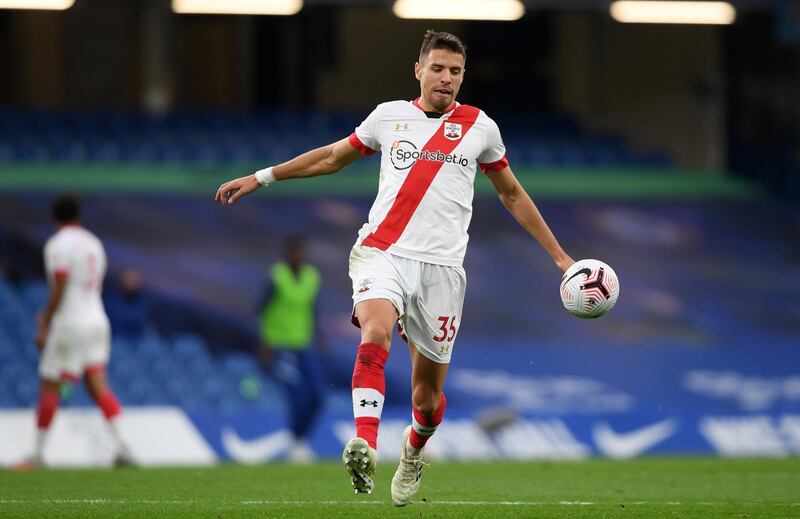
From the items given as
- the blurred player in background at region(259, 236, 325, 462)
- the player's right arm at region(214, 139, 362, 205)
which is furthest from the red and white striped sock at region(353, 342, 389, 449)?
the blurred player in background at region(259, 236, 325, 462)

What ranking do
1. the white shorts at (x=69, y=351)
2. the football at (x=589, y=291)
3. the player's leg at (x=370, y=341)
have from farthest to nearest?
the white shorts at (x=69, y=351)
the football at (x=589, y=291)
the player's leg at (x=370, y=341)

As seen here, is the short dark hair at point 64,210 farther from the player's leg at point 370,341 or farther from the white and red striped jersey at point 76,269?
the player's leg at point 370,341

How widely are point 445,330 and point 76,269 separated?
565cm

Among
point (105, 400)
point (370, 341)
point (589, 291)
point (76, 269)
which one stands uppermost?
point (589, 291)

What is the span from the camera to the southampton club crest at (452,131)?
767 cm

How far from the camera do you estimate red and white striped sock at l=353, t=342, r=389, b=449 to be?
22.7 feet

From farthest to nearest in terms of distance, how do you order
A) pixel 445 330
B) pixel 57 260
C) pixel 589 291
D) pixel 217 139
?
pixel 217 139 < pixel 57 260 < pixel 445 330 < pixel 589 291

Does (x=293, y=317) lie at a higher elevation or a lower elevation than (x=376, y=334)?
lower

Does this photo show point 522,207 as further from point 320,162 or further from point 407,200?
point 320,162

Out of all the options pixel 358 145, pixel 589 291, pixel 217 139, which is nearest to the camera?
pixel 589 291

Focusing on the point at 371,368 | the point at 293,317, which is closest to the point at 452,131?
the point at 371,368

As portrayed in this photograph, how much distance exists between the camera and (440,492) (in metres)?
9.30

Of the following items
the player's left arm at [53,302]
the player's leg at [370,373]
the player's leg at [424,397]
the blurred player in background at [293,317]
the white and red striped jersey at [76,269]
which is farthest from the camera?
the blurred player in background at [293,317]

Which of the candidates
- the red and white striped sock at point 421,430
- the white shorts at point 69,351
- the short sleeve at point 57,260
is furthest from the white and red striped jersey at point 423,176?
the white shorts at point 69,351
